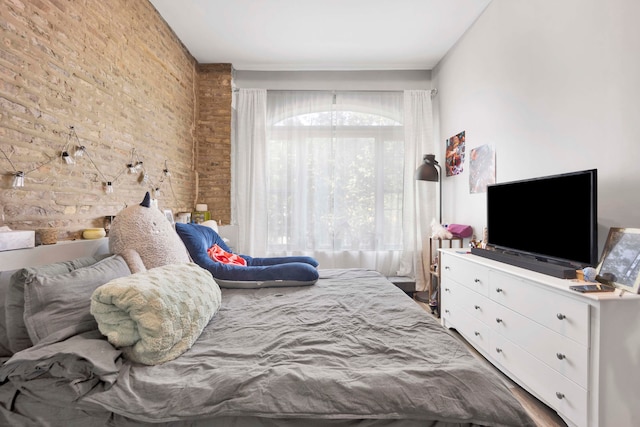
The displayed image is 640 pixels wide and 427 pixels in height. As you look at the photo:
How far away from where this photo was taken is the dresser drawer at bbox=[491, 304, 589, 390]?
4.71ft

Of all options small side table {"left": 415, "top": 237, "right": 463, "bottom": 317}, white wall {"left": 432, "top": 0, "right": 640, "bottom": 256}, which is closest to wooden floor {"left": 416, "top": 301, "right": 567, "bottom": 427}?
white wall {"left": 432, "top": 0, "right": 640, "bottom": 256}

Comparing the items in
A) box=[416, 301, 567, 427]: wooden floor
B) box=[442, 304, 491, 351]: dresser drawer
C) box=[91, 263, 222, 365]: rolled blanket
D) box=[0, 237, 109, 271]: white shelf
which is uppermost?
box=[0, 237, 109, 271]: white shelf

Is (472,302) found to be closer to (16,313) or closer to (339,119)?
(16,313)

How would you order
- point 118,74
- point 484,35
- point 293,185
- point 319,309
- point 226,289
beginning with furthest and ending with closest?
point 293,185 < point 484,35 < point 118,74 < point 226,289 < point 319,309

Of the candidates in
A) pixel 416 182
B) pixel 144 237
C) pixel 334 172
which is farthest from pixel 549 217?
pixel 334 172

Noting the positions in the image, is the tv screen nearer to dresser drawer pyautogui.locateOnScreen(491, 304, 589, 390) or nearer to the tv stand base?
the tv stand base

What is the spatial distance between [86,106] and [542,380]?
3.18 m

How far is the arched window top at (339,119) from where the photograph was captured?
13.2 feet

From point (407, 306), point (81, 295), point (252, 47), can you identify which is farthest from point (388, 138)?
point (81, 295)

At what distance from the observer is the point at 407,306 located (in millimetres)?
1616

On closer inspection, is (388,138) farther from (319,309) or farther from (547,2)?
(319,309)

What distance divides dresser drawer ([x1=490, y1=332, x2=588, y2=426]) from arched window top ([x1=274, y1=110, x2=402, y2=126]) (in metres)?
2.87

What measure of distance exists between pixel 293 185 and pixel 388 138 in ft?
4.58

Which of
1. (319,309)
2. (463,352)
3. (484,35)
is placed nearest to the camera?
(463,352)
